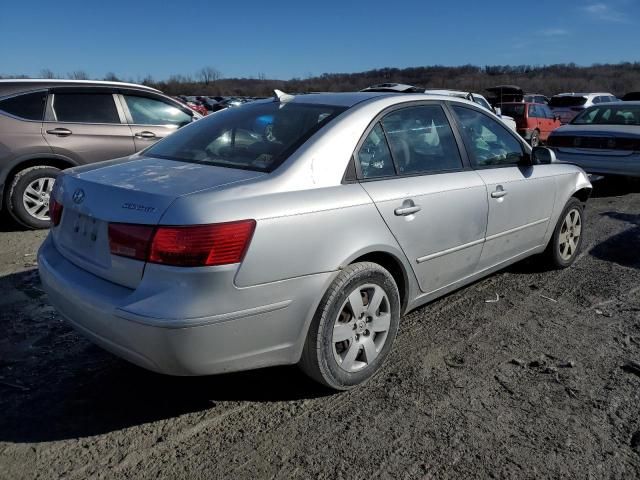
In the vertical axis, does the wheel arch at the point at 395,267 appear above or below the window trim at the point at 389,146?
below

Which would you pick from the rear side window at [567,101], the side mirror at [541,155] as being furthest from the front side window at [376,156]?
the rear side window at [567,101]

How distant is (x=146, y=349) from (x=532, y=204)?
3.13 meters

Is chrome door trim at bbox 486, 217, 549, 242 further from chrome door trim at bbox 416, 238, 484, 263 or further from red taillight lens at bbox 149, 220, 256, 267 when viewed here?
red taillight lens at bbox 149, 220, 256, 267

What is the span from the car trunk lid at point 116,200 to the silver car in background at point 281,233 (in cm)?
1

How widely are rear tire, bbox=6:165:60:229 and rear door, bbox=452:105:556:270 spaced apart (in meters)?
4.73

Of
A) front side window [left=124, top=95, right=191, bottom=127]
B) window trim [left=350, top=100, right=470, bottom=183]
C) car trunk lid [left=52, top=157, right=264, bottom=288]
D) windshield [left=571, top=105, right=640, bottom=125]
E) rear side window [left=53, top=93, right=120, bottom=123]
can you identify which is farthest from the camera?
windshield [left=571, top=105, right=640, bottom=125]

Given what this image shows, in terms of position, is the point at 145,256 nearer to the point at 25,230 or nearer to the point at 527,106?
the point at 25,230

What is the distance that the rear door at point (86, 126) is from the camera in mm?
6359

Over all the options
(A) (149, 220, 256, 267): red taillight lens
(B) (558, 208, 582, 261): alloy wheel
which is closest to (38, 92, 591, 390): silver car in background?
(A) (149, 220, 256, 267): red taillight lens

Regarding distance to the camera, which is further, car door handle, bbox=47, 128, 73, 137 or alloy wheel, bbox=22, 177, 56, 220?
car door handle, bbox=47, 128, 73, 137

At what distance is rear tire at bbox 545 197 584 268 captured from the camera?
4.75m

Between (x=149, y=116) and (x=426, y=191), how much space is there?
198 inches

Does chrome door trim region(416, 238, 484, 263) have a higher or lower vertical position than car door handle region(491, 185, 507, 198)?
lower

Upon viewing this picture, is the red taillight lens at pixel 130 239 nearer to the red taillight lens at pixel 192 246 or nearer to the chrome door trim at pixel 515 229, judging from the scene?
the red taillight lens at pixel 192 246
